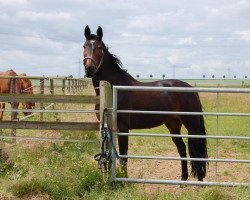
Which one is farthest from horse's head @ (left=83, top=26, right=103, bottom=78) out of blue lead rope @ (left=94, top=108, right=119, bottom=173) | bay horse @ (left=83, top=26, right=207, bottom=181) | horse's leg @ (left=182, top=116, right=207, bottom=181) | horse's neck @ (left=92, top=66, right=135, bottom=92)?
horse's leg @ (left=182, top=116, right=207, bottom=181)

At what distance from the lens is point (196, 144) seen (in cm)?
707

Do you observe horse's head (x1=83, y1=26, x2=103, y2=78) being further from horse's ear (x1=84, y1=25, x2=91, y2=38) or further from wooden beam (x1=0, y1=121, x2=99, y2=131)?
wooden beam (x1=0, y1=121, x2=99, y2=131)

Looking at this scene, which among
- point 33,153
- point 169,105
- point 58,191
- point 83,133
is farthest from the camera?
point 83,133

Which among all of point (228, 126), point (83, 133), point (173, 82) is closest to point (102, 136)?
point (173, 82)

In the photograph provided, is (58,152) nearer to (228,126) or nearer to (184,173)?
(184,173)

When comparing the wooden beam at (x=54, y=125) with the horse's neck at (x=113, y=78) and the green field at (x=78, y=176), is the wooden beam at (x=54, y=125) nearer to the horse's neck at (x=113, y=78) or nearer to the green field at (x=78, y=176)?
the green field at (x=78, y=176)

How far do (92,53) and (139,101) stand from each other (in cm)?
107

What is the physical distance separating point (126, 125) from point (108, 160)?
0.89 meters

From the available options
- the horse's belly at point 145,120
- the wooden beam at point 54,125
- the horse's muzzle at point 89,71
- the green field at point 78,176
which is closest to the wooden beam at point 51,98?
the wooden beam at point 54,125

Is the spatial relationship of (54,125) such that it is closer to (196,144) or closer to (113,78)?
(113,78)

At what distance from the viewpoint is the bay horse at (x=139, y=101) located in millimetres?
6383

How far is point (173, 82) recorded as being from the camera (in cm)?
740

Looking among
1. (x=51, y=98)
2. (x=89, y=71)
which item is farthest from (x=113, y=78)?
(x=51, y=98)

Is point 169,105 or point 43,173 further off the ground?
point 169,105
